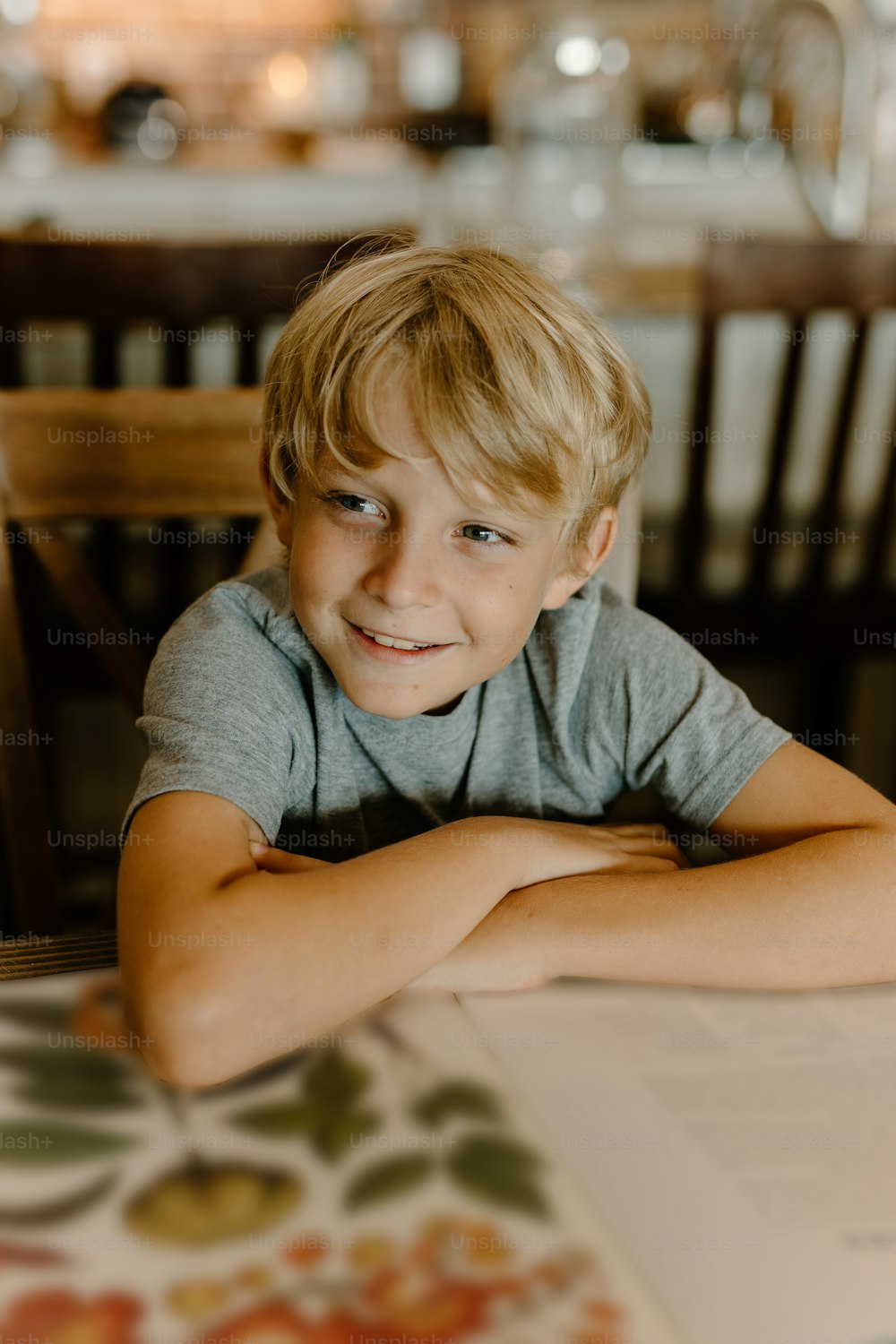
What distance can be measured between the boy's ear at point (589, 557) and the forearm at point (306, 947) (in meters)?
0.27

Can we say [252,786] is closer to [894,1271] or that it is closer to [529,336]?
[529,336]

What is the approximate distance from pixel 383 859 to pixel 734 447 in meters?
1.39

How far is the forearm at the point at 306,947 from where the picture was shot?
0.59 metres

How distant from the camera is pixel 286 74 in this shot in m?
3.82

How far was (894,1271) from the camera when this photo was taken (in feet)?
1.49

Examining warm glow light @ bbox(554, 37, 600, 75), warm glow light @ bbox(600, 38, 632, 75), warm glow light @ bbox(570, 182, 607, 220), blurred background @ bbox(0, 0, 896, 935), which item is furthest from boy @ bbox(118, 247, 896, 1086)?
warm glow light @ bbox(600, 38, 632, 75)

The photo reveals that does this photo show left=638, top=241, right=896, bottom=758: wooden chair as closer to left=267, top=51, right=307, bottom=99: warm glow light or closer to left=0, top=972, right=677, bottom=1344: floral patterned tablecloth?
left=0, top=972, right=677, bottom=1344: floral patterned tablecloth

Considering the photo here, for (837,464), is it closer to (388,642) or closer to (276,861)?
(388,642)

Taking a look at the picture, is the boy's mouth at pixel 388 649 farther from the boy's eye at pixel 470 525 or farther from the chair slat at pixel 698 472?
the chair slat at pixel 698 472

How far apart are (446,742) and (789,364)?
936 millimetres

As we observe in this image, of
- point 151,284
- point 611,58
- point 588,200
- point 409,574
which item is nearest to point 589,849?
point 409,574

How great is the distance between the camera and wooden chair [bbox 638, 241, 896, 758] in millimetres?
1546

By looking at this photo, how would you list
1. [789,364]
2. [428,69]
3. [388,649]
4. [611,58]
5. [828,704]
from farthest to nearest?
1. [428,69]
2. [611,58]
3. [828,704]
4. [789,364]
5. [388,649]

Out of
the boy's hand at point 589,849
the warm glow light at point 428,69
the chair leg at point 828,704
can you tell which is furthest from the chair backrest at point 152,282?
the warm glow light at point 428,69
